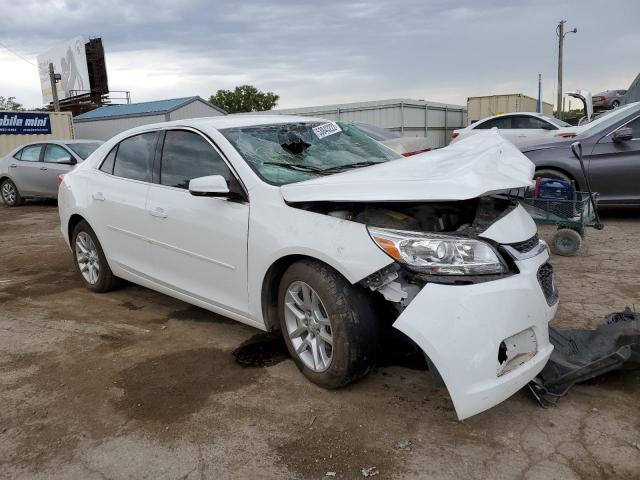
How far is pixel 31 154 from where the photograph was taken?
12227mm

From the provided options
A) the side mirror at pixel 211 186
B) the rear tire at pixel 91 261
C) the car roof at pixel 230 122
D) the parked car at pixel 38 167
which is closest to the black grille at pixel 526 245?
the side mirror at pixel 211 186

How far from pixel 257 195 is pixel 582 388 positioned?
7.13 ft

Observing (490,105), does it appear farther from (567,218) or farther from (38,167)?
(567,218)

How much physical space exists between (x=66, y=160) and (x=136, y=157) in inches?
320

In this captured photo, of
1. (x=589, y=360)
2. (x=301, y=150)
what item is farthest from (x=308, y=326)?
(x=589, y=360)

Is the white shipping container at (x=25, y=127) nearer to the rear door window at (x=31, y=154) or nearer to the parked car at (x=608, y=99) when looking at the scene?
the rear door window at (x=31, y=154)

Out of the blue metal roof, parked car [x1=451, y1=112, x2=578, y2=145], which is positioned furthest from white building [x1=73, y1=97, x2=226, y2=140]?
parked car [x1=451, y1=112, x2=578, y2=145]

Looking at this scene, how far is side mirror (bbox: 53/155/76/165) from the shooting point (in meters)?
11.3

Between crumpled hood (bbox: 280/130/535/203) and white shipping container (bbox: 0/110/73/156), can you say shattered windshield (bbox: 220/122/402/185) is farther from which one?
white shipping container (bbox: 0/110/73/156)

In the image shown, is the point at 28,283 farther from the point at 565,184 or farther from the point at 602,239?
the point at 602,239

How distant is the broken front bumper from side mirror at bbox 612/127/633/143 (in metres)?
5.51

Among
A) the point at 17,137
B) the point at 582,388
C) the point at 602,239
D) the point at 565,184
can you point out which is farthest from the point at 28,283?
the point at 17,137

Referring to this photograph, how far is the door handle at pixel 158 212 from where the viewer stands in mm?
3846

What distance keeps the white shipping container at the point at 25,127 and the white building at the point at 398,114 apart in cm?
900
